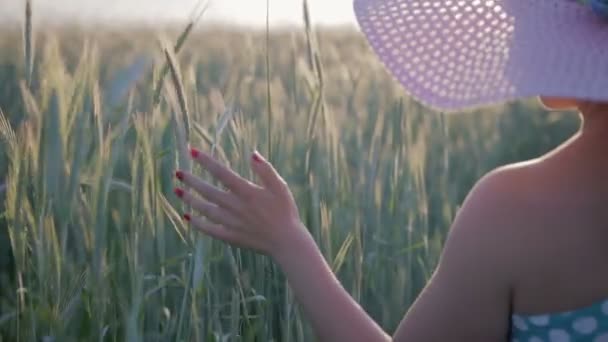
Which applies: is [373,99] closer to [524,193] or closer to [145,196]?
[145,196]

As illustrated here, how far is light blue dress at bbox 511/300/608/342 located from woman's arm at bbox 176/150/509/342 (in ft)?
0.07

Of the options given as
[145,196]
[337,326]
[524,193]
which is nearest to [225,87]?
[145,196]

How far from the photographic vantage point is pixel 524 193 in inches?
35.0


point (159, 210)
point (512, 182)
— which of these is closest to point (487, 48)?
point (512, 182)

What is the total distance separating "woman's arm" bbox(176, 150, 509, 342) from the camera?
→ 90 centimetres

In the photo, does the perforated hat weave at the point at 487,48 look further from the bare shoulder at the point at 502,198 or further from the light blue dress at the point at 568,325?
the light blue dress at the point at 568,325

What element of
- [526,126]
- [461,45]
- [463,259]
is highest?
[461,45]

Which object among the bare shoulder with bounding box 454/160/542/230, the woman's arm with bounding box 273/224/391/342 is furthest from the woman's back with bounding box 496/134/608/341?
the woman's arm with bounding box 273/224/391/342

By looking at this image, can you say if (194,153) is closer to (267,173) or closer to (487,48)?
(267,173)

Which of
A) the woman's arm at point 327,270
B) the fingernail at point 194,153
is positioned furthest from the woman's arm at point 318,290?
the fingernail at point 194,153

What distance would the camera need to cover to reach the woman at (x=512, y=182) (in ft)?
2.87

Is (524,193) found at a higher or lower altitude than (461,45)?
lower

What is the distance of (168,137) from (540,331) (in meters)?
0.58

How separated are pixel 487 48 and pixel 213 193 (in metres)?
0.27
